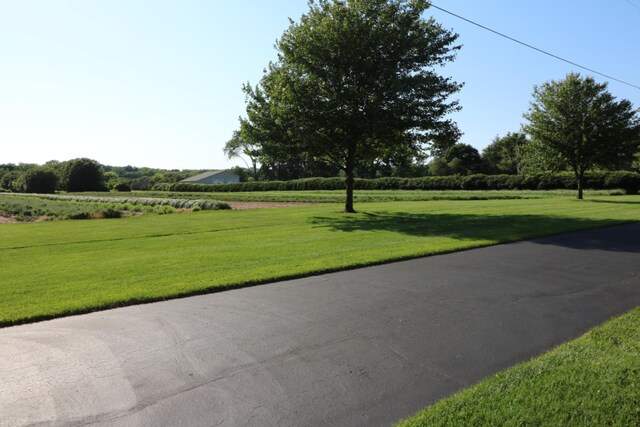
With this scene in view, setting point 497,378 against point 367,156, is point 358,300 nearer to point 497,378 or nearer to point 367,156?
point 497,378

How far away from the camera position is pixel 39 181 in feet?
213

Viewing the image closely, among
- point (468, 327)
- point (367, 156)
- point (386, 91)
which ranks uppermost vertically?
point (386, 91)

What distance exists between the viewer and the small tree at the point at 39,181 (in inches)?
2552

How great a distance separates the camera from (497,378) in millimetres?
3643

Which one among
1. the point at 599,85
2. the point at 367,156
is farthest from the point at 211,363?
the point at 599,85

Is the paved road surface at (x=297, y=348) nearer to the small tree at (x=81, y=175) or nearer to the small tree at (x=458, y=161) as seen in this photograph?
the small tree at (x=81, y=175)

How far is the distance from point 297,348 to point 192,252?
21.3 ft

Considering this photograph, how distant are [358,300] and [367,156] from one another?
16708mm

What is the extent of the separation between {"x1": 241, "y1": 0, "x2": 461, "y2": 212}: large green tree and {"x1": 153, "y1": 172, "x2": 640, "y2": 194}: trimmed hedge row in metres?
30.6

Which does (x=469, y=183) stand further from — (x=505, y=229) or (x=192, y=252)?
(x=192, y=252)

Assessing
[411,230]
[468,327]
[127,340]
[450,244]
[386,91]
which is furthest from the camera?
[386,91]

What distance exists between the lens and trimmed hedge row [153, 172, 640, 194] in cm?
4215

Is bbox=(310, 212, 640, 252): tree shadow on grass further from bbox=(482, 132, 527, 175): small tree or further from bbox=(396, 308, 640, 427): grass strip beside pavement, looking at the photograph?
bbox=(482, 132, 527, 175): small tree

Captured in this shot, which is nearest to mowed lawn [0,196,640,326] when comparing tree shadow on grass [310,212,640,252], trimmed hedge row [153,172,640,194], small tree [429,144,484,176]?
tree shadow on grass [310,212,640,252]
